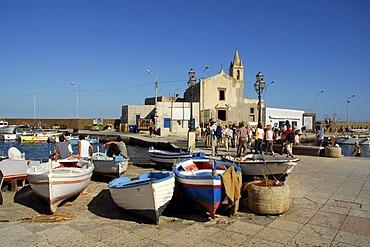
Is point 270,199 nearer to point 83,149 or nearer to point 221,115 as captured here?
point 83,149

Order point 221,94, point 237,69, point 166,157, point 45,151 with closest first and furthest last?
point 166,157
point 45,151
point 221,94
point 237,69

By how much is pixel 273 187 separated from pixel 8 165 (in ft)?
26.5

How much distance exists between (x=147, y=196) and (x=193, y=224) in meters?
1.11

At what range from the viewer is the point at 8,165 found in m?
9.96

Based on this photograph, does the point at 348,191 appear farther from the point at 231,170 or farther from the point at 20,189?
the point at 20,189

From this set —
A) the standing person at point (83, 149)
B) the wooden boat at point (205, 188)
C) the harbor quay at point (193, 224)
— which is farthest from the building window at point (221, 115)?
the wooden boat at point (205, 188)

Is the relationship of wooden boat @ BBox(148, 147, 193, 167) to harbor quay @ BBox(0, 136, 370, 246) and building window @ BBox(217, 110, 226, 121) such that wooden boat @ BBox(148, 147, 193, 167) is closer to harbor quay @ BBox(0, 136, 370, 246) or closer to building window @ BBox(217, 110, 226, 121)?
harbor quay @ BBox(0, 136, 370, 246)

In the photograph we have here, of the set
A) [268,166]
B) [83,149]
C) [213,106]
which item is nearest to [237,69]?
[213,106]

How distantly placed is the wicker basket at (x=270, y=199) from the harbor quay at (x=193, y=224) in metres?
0.13

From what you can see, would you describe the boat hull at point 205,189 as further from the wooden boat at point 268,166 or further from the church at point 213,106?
the church at point 213,106

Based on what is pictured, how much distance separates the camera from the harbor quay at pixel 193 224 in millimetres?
5523

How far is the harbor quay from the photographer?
18.1 feet

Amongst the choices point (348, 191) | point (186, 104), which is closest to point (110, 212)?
point (348, 191)

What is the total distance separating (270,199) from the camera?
6730mm
